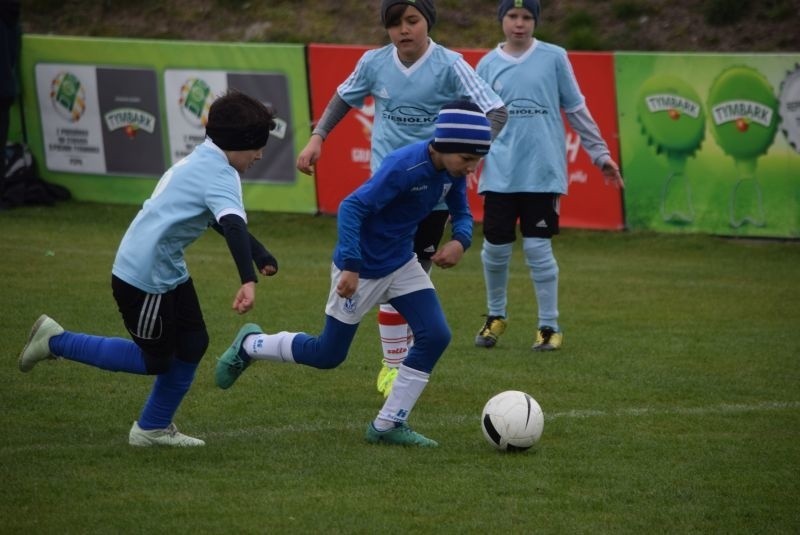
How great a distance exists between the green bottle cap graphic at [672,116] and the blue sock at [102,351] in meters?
8.71

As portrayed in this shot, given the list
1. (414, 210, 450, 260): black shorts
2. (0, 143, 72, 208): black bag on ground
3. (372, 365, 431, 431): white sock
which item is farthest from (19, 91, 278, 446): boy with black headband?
(0, 143, 72, 208): black bag on ground

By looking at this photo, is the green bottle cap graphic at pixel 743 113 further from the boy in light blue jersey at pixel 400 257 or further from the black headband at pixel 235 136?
the black headband at pixel 235 136

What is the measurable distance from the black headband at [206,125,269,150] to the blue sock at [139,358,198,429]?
995mm

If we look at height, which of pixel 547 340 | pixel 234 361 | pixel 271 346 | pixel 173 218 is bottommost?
pixel 547 340

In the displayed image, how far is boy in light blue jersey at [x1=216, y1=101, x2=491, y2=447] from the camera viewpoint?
234 inches

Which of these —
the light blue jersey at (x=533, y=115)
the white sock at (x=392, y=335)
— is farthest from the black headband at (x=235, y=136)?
the light blue jersey at (x=533, y=115)

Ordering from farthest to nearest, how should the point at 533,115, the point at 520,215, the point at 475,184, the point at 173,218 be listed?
the point at 475,184, the point at 520,215, the point at 533,115, the point at 173,218

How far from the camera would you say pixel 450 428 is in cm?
662

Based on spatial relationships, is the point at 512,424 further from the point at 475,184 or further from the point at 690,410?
the point at 475,184

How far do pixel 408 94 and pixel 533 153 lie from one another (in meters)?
1.73

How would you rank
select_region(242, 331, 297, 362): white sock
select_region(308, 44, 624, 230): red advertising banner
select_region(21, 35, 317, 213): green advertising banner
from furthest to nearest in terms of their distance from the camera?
select_region(21, 35, 317, 213): green advertising banner
select_region(308, 44, 624, 230): red advertising banner
select_region(242, 331, 297, 362): white sock

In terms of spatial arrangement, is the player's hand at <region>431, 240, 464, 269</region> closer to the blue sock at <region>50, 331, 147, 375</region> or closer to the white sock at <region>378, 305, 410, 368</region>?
the white sock at <region>378, 305, 410, 368</region>

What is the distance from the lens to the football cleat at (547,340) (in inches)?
349

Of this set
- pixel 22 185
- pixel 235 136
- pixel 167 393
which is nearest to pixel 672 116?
pixel 22 185
